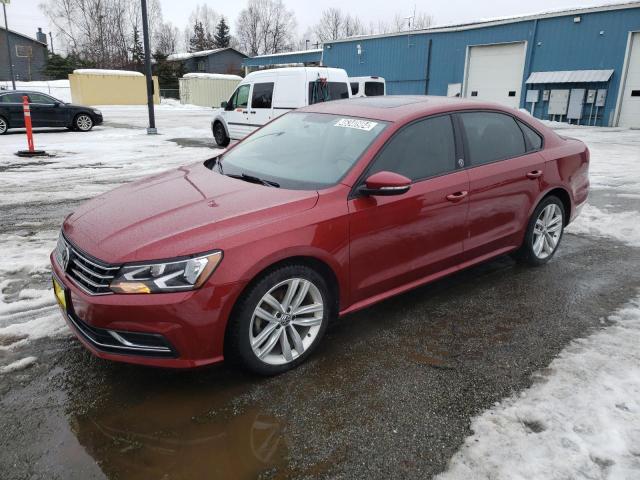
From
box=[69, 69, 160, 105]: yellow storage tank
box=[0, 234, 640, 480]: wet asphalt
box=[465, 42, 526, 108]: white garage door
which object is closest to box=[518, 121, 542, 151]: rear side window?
box=[0, 234, 640, 480]: wet asphalt

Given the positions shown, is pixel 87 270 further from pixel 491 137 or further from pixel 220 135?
pixel 220 135

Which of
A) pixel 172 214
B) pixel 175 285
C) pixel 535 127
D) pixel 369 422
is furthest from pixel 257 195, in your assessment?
pixel 535 127

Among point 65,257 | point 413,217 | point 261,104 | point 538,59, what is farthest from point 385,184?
point 538,59

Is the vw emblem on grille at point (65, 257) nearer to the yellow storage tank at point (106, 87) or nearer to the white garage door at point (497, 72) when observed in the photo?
the white garage door at point (497, 72)

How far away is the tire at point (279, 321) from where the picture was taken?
108 inches

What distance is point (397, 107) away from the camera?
151 inches

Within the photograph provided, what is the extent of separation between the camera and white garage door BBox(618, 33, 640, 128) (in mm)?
21688

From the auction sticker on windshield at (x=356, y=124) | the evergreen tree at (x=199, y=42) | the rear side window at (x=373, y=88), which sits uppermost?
the evergreen tree at (x=199, y=42)

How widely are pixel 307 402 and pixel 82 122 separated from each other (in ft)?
57.1

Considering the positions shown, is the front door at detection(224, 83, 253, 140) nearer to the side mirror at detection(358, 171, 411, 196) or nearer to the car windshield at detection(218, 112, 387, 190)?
the car windshield at detection(218, 112, 387, 190)

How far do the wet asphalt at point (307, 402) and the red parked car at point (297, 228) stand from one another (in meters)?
0.28

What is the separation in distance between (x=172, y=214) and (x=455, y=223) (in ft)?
6.69

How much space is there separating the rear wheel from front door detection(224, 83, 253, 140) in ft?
1.06

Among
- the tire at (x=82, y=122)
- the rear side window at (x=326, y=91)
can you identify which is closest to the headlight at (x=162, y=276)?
the rear side window at (x=326, y=91)
